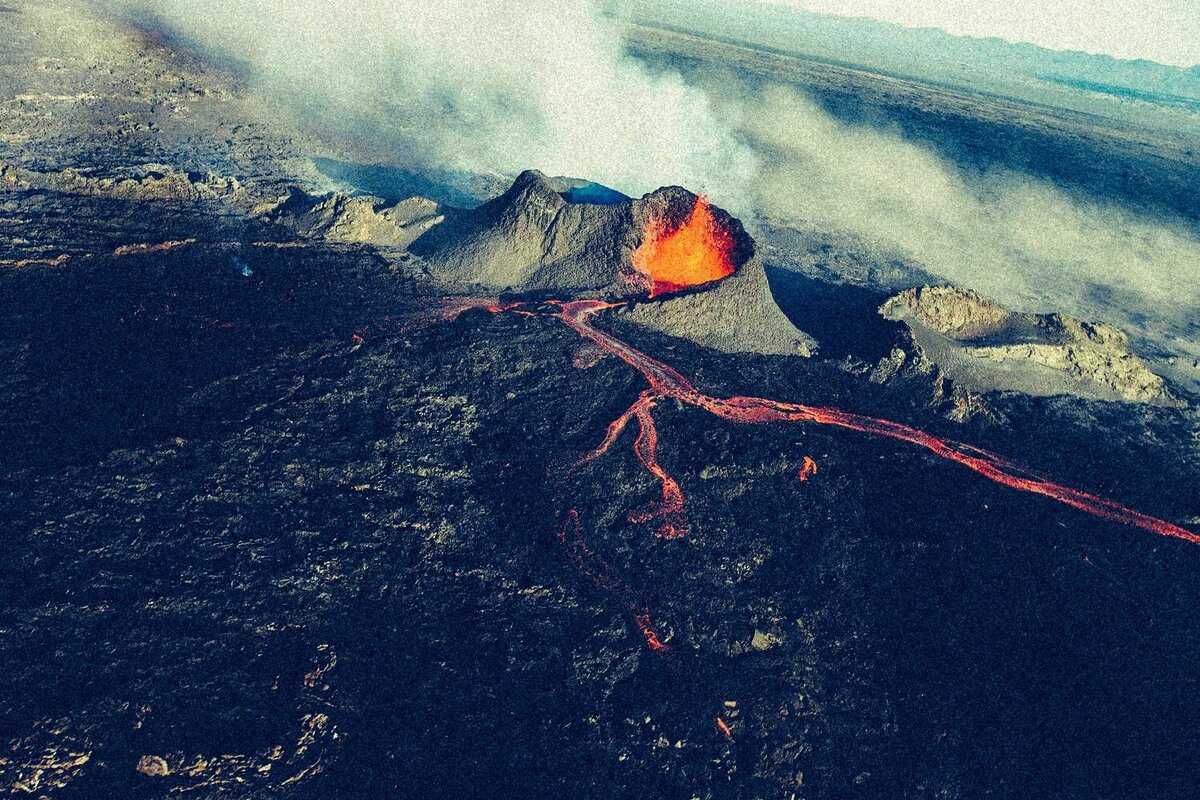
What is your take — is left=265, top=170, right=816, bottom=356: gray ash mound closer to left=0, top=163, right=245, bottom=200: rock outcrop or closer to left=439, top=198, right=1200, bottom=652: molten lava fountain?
left=439, top=198, right=1200, bottom=652: molten lava fountain

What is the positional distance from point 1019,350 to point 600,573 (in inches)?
721

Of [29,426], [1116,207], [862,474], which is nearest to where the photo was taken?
[29,426]

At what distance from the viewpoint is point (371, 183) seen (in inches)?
1172

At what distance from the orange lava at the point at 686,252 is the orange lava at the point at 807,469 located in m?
8.79

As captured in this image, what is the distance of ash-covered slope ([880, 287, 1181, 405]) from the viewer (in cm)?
2045

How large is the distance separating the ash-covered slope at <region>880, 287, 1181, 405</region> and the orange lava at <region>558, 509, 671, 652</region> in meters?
14.4

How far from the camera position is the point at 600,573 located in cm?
1207

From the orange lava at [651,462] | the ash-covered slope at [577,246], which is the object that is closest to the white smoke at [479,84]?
the ash-covered slope at [577,246]

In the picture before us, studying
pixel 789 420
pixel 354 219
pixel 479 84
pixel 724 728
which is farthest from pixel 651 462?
pixel 479 84

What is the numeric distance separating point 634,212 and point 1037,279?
2623cm

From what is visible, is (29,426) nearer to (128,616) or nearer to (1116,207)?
(128,616)

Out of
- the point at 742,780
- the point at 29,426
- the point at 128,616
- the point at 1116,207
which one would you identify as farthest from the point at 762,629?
the point at 1116,207

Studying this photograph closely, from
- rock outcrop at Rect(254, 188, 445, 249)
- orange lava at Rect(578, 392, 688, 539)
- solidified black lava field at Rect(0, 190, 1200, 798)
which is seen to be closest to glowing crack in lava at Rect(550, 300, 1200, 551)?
orange lava at Rect(578, 392, 688, 539)

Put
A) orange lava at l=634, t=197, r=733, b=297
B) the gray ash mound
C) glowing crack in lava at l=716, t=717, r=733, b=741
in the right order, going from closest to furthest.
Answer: glowing crack in lava at l=716, t=717, r=733, b=741
the gray ash mound
orange lava at l=634, t=197, r=733, b=297
